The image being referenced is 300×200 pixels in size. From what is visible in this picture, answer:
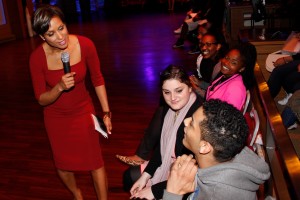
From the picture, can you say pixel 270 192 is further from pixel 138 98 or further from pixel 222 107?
pixel 138 98

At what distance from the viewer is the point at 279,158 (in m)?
2.37

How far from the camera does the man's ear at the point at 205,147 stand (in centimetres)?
178

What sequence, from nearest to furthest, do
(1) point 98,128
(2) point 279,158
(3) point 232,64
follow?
(2) point 279,158, (1) point 98,128, (3) point 232,64

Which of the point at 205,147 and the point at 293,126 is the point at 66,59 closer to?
the point at 205,147

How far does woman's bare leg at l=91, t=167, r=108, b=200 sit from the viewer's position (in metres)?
3.17

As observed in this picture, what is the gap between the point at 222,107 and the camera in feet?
5.90

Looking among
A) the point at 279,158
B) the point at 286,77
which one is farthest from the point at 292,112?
the point at 279,158

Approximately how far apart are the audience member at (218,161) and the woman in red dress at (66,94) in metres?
1.13

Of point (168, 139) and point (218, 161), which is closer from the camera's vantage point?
point (218, 161)

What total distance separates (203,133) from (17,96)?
584 centimetres

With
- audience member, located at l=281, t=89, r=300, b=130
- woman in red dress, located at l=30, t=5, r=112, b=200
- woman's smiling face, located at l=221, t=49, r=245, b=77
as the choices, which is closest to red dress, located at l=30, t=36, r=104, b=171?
woman in red dress, located at l=30, t=5, r=112, b=200

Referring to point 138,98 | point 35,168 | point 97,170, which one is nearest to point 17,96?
point 138,98

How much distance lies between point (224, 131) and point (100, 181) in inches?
68.2

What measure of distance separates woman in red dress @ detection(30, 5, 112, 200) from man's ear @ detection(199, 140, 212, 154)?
1.18m
